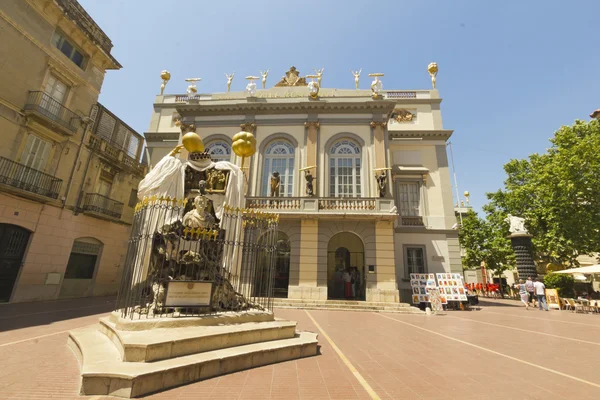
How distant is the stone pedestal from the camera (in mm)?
18281

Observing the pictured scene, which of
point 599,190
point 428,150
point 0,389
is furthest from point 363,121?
point 0,389

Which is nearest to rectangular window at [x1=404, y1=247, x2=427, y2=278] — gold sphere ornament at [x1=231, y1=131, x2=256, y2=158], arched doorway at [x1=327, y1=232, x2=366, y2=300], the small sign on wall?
arched doorway at [x1=327, y1=232, x2=366, y2=300]

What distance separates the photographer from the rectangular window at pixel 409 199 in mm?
17422

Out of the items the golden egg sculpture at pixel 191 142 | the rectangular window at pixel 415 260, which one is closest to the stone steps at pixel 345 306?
the rectangular window at pixel 415 260

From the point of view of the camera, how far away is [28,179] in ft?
37.7

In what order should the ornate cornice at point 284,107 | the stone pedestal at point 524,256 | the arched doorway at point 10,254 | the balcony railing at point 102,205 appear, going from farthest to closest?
the stone pedestal at point 524,256 → the ornate cornice at point 284,107 → the balcony railing at point 102,205 → the arched doorway at point 10,254

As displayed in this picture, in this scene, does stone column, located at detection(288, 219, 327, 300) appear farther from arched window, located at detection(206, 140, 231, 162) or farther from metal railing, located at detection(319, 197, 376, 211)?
arched window, located at detection(206, 140, 231, 162)

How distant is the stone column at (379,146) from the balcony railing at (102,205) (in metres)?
15.5

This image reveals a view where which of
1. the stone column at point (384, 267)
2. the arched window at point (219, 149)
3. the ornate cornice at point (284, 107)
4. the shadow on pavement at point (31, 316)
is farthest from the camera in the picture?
the arched window at point (219, 149)

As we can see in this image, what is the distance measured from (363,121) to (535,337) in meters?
13.2

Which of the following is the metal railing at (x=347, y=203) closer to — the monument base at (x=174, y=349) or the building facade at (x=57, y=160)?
the monument base at (x=174, y=349)

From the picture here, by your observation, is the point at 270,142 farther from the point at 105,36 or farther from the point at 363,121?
the point at 105,36

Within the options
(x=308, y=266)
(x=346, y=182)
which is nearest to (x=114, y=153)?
(x=308, y=266)

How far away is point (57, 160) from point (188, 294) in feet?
43.2
